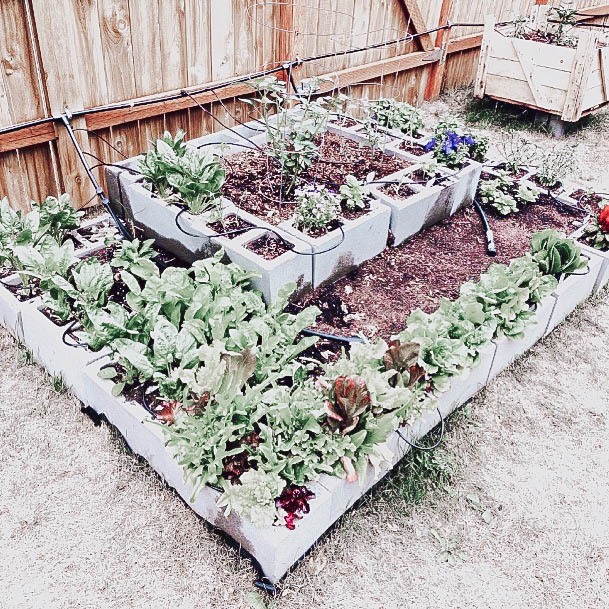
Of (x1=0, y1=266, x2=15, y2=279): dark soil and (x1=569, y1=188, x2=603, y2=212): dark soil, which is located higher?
(x1=0, y1=266, x2=15, y2=279): dark soil

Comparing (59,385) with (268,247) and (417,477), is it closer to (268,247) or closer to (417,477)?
(268,247)

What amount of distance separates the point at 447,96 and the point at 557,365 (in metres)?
4.71

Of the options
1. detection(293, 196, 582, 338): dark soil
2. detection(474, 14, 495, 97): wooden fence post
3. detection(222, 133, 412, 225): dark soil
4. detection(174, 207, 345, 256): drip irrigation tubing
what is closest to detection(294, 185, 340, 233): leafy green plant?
detection(174, 207, 345, 256): drip irrigation tubing

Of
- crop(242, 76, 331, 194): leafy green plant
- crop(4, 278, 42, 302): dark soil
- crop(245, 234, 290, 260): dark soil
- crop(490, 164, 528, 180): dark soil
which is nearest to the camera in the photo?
crop(4, 278, 42, 302): dark soil

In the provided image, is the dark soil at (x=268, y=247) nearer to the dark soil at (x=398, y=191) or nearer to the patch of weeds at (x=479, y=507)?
the dark soil at (x=398, y=191)

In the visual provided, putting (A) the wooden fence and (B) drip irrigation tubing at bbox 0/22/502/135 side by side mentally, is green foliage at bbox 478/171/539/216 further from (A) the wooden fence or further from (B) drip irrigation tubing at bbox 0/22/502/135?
(A) the wooden fence

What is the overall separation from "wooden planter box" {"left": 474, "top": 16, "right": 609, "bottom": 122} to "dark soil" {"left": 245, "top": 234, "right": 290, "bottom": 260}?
4.05 metres

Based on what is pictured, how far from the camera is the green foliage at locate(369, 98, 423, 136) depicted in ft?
15.5

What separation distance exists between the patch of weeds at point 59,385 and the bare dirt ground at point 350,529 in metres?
0.03

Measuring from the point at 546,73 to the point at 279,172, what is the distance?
3.43 metres

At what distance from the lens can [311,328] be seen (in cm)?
309

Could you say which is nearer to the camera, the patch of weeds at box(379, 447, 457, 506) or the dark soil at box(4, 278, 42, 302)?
the patch of weeds at box(379, 447, 457, 506)

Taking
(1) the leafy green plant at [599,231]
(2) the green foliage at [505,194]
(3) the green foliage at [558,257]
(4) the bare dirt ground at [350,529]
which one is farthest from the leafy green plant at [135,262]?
(1) the leafy green plant at [599,231]

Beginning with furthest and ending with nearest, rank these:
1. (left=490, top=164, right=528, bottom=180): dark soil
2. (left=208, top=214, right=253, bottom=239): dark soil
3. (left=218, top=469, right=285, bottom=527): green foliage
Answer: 1. (left=490, top=164, right=528, bottom=180): dark soil
2. (left=208, top=214, right=253, bottom=239): dark soil
3. (left=218, top=469, right=285, bottom=527): green foliage
